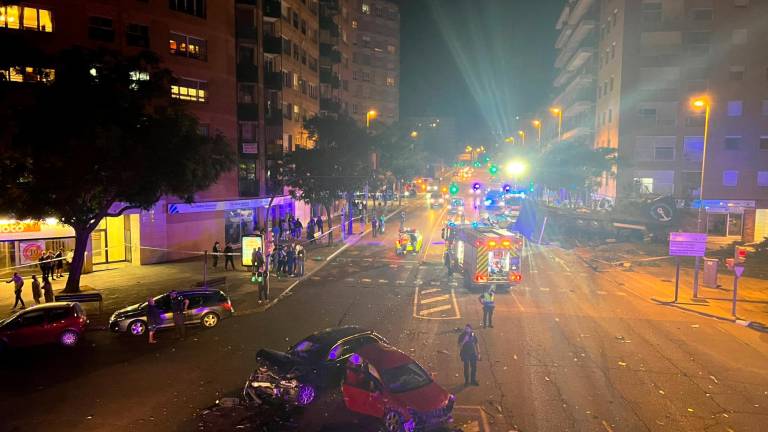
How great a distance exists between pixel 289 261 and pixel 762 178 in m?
43.7

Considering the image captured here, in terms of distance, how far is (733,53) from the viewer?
4856 cm

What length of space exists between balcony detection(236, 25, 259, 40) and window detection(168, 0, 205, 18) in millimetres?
6911

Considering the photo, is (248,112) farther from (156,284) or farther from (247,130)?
(156,284)

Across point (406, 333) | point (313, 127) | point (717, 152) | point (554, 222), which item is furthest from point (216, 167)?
point (717, 152)

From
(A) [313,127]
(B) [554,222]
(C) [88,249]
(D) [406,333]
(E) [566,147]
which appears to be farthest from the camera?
(E) [566,147]

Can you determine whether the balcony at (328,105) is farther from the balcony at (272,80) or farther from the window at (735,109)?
the window at (735,109)

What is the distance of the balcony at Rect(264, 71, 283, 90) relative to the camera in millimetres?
43969

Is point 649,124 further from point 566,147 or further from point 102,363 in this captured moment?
point 102,363

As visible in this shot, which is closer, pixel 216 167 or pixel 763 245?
pixel 216 167

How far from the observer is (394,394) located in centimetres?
1049

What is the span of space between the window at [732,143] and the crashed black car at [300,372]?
4756 centimetres

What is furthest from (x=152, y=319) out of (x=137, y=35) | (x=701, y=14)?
(x=701, y=14)

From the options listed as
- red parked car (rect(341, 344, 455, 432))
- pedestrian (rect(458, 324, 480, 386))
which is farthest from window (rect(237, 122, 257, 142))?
red parked car (rect(341, 344, 455, 432))

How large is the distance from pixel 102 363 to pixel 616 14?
59134 millimetres
